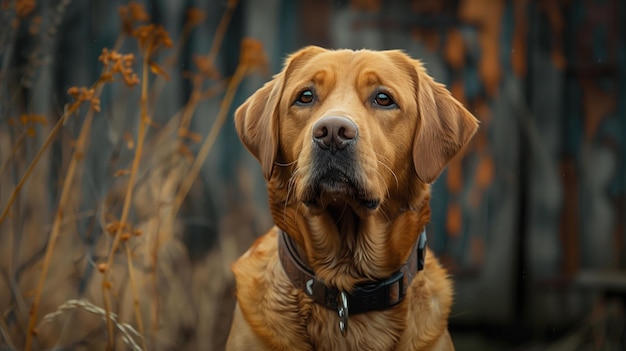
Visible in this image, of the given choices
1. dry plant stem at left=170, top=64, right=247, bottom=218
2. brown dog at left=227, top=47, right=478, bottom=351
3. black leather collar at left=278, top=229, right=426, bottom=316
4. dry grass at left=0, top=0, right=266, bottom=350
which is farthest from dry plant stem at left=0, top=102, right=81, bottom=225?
black leather collar at left=278, top=229, right=426, bottom=316

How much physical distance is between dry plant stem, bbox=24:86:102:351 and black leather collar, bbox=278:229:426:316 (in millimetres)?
1432

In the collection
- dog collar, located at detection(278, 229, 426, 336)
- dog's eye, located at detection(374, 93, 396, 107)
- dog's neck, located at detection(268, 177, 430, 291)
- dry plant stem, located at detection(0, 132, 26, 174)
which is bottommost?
dog collar, located at detection(278, 229, 426, 336)

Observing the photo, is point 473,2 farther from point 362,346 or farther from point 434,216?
point 362,346

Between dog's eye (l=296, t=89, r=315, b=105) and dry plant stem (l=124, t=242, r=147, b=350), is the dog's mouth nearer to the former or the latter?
dog's eye (l=296, t=89, r=315, b=105)

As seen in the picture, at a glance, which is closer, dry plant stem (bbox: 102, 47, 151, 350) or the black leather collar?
the black leather collar

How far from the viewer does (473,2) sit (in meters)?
4.37

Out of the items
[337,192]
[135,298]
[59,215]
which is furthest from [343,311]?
[59,215]

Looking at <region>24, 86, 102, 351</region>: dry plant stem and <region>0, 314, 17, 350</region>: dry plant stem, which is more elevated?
<region>24, 86, 102, 351</region>: dry plant stem

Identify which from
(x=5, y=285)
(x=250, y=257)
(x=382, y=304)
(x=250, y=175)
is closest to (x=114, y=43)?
(x=250, y=175)

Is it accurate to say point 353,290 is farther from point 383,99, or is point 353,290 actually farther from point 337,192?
point 383,99

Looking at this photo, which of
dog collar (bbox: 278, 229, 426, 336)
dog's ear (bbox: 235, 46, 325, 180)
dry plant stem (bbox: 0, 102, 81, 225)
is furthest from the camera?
dry plant stem (bbox: 0, 102, 81, 225)

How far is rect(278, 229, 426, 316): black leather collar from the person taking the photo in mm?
2912

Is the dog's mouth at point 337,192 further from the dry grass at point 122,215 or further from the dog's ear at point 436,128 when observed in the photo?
the dry grass at point 122,215

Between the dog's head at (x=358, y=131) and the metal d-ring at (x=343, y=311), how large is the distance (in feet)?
0.79
